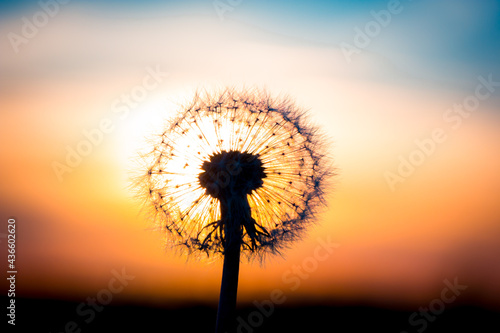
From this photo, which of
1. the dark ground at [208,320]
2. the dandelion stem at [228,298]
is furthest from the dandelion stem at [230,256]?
the dark ground at [208,320]

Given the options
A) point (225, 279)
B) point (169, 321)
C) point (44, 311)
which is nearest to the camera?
point (225, 279)

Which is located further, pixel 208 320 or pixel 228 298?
pixel 208 320

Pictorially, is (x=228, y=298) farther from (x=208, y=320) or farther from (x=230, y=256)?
(x=208, y=320)

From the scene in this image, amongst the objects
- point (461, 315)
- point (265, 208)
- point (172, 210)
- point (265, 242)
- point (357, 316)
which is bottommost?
point (461, 315)

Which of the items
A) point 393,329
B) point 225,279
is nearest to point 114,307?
point 225,279

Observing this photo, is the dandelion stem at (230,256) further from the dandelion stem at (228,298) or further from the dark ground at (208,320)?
the dark ground at (208,320)

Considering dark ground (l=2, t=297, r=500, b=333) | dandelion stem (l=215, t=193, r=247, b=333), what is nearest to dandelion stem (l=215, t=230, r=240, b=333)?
dandelion stem (l=215, t=193, r=247, b=333)

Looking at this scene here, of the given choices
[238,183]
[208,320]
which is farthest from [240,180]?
[208,320]

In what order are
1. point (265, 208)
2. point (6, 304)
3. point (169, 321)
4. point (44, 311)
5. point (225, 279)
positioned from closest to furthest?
1. point (225, 279)
2. point (265, 208)
3. point (6, 304)
4. point (44, 311)
5. point (169, 321)

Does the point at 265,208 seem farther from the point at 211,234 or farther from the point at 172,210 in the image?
the point at 172,210
